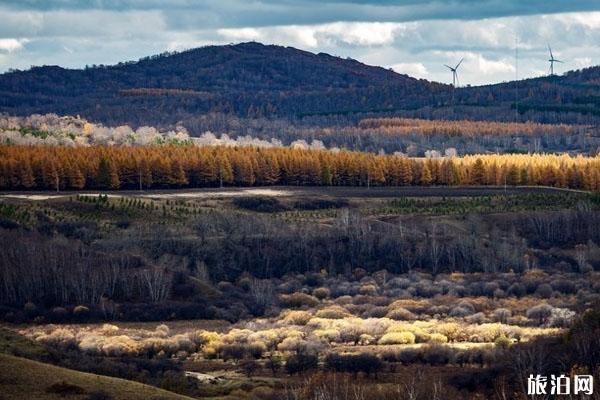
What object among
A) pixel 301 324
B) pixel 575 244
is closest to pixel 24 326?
pixel 301 324

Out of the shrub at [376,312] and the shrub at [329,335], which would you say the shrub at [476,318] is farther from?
the shrub at [329,335]

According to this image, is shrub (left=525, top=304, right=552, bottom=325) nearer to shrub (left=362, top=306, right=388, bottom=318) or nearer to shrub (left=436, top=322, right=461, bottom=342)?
shrub (left=436, top=322, right=461, bottom=342)

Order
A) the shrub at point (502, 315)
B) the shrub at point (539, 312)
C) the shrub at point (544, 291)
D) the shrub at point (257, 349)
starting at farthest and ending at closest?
the shrub at point (544, 291) < the shrub at point (502, 315) < the shrub at point (539, 312) < the shrub at point (257, 349)

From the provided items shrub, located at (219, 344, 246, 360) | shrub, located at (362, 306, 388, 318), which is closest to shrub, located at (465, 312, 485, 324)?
shrub, located at (362, 306, 388, 318)

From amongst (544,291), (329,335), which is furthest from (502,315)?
(329,335)

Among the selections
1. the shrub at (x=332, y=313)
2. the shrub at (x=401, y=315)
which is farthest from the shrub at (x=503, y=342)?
the shrub at (x=332, y=313)

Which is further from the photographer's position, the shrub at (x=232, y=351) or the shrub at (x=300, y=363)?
the shrub at (x=232, y=351)

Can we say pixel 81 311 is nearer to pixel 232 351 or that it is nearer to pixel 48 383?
pixel 232 351
